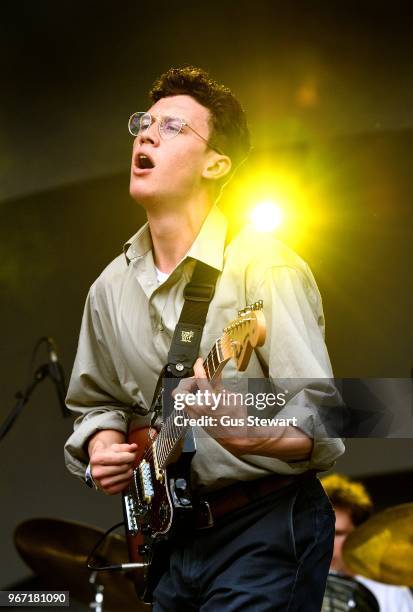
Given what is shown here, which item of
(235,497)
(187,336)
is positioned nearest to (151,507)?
(235,497)

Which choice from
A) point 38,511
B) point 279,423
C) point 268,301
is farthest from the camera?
point 38,511

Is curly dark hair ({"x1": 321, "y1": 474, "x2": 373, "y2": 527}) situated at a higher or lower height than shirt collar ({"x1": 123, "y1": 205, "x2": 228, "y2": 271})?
lower

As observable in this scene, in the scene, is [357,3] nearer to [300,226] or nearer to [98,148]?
[300,226]

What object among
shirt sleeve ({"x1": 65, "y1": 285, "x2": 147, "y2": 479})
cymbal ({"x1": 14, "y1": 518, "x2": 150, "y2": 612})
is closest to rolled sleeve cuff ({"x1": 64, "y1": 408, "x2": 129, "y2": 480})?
shirt sleeve ({"x1": 65, "y1": 285, "x2": 147, "y2": 479})

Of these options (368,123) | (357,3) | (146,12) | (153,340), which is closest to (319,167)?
(368,123)

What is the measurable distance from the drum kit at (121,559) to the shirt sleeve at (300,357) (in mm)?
1345

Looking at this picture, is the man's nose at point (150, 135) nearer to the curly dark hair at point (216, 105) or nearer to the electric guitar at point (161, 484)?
the curly dark hair at point (216, 105)

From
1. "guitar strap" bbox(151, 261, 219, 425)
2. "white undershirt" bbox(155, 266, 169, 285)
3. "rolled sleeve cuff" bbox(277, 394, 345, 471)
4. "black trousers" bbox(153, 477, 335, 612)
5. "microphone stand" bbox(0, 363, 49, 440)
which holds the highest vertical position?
"microphone stand" bbox(0, 363, 49, 440)

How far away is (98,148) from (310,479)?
6.65ft

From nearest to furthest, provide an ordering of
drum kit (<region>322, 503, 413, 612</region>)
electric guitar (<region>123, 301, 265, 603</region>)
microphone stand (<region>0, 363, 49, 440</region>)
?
electric guitar (<region>123, 301, 265, 603</region>) → drum kit (<region>322, 503, 413, 612</region>) → microphone stand (<region>0, 363, 49, 440</region>)

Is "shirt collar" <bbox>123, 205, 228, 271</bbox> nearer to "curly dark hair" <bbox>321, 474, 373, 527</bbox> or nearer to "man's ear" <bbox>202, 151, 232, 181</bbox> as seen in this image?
"man's ear" <bbox>202, 151, 232, 181</bbox>

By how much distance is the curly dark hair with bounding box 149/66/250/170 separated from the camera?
1950mm

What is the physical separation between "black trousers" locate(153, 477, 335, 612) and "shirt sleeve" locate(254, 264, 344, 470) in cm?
10

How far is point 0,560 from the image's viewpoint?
339 cm
